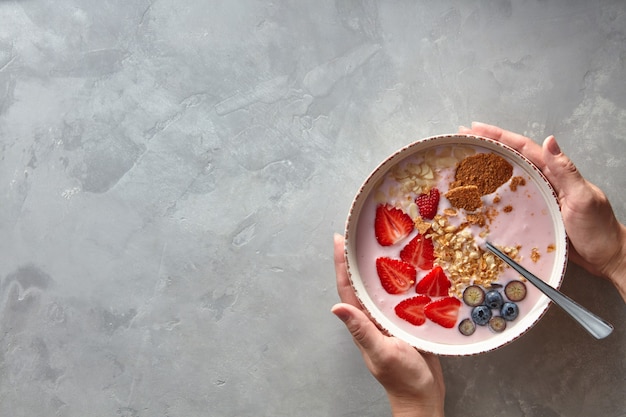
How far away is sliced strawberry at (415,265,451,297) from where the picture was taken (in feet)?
5.65

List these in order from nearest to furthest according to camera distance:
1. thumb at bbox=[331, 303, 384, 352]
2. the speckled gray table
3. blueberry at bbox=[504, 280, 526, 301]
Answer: thumb at bbox=[331, 303, 384, 352] → blueberry at bbox=[504, 280, 526, 301] → the speckled gray table

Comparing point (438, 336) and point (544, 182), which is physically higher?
point (544, 182)

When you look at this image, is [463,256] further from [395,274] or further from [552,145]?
[552,145]

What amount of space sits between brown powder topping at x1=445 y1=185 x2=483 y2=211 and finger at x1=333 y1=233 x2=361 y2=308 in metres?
0.31

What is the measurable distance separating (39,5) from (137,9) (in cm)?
29

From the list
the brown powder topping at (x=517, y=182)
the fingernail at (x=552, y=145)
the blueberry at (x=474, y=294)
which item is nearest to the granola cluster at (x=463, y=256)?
the blueberry at (x=474, y=294)

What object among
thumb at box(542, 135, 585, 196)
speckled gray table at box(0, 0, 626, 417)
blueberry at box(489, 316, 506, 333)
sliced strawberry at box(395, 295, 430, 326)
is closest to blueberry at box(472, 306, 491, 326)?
blueberry at box(489, 316, 506, 333)

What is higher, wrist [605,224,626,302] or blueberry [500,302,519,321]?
wrist [605,224,626,302]

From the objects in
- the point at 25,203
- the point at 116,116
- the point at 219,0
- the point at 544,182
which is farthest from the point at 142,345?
the point at 544,182

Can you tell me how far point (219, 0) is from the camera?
1931 mm

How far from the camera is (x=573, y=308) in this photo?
163 cm

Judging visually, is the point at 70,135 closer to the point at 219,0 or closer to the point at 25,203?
the point at 25,203

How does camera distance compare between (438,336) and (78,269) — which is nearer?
(438,336)

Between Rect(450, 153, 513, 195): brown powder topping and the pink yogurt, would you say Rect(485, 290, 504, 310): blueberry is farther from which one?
Rect(450, 153, 513, 195): brown powder topping
